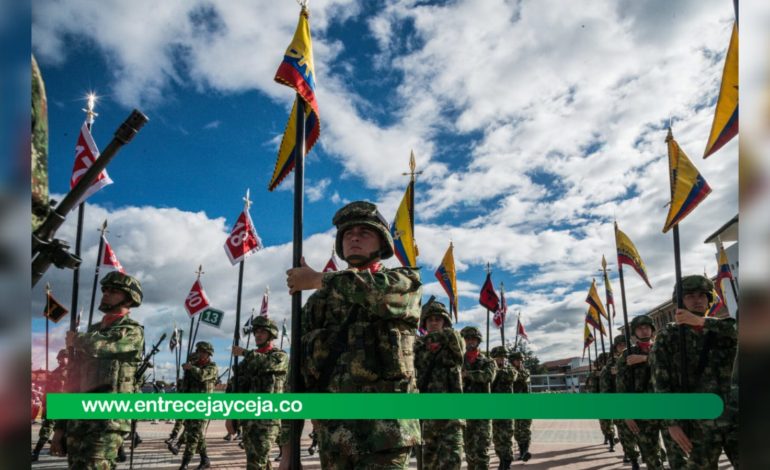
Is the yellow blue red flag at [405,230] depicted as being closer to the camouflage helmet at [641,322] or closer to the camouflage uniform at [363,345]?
the camouflage helmet at [641,322]

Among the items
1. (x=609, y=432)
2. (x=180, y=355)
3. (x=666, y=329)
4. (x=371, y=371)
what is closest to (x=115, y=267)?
(x=371, y=371)

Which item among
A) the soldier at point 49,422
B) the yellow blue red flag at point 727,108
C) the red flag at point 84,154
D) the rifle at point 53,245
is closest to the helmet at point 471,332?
the yellow blue red flag at point 727,108

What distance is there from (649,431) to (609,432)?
580 cm

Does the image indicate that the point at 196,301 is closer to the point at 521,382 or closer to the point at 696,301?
the point at 521,382

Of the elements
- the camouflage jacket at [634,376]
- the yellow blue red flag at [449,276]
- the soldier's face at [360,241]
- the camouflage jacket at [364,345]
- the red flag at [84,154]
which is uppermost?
the red flag at [84,154]

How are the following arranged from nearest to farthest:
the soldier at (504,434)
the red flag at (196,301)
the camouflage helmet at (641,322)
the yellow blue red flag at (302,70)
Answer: the yellow blue red flag at (302,70) < the camouflage helmet at (641,322) < the soldier at (504,434) < the red flag at (196,301)

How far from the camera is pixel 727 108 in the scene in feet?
17.3

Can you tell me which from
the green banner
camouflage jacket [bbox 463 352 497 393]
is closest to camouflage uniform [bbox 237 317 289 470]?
the green banner

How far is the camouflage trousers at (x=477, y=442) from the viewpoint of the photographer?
7559 millimetres

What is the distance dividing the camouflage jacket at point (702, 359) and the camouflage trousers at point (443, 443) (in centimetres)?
254

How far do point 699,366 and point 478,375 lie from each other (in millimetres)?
4292

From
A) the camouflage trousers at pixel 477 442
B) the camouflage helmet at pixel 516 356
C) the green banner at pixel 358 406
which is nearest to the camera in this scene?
the green banner at pixel 358 406

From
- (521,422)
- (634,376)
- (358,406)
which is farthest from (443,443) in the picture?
(521,422)

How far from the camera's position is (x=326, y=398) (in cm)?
321
